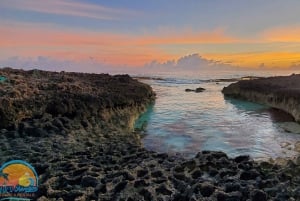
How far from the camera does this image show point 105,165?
9961mm

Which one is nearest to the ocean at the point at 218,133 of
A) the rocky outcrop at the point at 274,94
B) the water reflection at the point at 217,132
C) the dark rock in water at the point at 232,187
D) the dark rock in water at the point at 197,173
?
the water reflection at the point at 217,132

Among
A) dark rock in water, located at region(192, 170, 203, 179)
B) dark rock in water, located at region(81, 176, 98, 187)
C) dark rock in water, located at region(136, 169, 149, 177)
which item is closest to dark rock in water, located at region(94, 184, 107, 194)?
dark rock in water, located at region(81, 176, 98, 187)

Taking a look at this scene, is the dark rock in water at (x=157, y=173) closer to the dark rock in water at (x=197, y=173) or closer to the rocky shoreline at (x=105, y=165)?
the rocky shoreline at (x=105, y=165)

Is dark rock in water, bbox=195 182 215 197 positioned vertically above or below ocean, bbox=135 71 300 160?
above

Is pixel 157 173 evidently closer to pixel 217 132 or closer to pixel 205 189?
pixel 205 189

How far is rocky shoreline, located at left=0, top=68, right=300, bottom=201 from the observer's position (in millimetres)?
7734

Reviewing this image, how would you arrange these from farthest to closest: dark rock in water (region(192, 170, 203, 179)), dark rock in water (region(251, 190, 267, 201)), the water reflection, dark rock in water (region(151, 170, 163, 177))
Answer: the water reflection → dark rock in water (region(192, 170, 203, 179)) → dark rock in water (region(151, 170, 163, 177)) → dark rock in water (region(251, 190, 267, 201))

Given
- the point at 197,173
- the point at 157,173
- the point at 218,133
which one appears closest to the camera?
the point at 157,173
